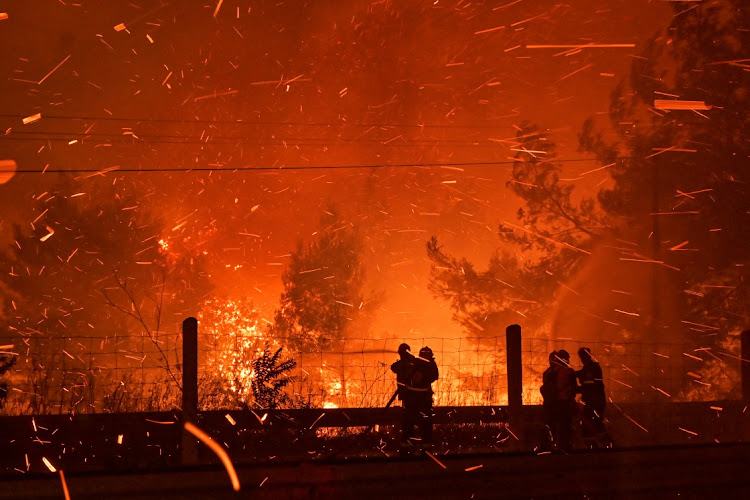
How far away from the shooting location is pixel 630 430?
1234cm

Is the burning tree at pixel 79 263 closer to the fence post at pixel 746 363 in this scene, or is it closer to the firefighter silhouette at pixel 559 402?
the firefighter silhouette at pixel 559 402

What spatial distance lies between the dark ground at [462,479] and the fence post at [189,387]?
2.62m

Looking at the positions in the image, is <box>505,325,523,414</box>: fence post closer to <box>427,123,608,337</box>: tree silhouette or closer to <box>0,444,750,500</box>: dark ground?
<box>0,444,750,500</box>: dark ground

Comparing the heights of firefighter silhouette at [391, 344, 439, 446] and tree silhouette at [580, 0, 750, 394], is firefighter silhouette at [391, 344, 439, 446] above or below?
below

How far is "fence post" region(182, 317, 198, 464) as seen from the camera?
705cm

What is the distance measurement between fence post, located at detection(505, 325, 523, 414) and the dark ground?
2.64 metres

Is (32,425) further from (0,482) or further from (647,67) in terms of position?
(647,67)

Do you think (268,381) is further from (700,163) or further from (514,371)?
(700,163)

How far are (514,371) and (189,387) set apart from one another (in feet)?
11.2

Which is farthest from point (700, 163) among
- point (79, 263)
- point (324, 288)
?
point (79, 263)

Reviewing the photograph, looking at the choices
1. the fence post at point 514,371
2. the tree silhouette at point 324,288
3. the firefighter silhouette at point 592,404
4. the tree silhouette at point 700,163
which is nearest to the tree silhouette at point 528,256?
the tree silhouette at point 700,163

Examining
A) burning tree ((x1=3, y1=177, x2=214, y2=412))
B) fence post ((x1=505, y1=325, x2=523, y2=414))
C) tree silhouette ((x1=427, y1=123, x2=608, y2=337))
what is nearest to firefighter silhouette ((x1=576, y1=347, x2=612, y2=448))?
fence post ((x1=505, y1=325, x2=523, y2=414))

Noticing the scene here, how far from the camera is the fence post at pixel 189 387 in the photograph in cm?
705

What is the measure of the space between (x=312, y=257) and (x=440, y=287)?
18.4 m
